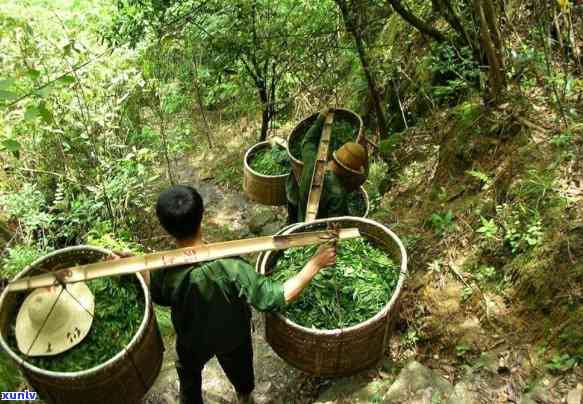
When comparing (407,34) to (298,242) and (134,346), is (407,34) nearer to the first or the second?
(298,242)

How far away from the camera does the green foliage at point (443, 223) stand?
156 inches

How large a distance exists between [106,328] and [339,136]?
9.45 ft

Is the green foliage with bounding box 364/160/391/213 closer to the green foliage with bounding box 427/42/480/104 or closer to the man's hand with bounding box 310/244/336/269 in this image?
the green foliage with bounding box 427/42/480/104

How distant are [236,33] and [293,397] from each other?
4032 millimetres

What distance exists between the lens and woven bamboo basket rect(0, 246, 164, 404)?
8.98ft

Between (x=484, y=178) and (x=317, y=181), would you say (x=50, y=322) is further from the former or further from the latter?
(x=484, y=178)

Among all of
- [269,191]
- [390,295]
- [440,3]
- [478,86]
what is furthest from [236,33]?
[390,295]

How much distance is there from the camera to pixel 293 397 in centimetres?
356

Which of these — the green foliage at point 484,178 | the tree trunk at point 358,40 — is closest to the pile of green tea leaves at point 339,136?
the tree trunk at point 358,40

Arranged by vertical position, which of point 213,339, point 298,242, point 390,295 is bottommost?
point 390,295

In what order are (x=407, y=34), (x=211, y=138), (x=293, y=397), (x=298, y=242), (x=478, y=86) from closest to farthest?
(x=298, y=242)
(x=293, y=397)
(x=478, y=86)
(x=407, y=34)
(x=211, y=138)

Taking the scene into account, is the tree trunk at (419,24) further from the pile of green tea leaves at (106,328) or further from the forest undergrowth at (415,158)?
the pile of green tea leaves at (106,328)

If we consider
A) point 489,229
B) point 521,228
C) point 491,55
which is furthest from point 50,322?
point 491,55

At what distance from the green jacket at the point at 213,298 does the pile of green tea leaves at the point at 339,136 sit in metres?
2.40
